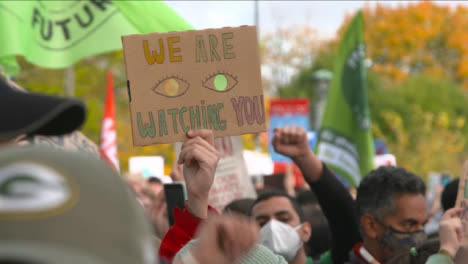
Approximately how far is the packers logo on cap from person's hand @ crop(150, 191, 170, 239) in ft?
16.0

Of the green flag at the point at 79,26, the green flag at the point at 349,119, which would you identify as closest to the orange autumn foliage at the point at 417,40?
the green flag at the point at 349,119

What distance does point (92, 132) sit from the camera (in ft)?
64.1

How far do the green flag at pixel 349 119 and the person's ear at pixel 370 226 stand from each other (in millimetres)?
2874

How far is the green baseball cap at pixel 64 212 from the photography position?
3.40 feet

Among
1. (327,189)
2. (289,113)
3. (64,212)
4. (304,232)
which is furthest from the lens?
(289,113)

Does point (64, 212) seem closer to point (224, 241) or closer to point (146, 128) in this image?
point (224, 241)

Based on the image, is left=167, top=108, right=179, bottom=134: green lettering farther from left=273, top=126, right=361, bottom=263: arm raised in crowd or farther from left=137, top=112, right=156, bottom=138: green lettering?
left=273, top=126, right=361, bottom=263: arm raised in crowd

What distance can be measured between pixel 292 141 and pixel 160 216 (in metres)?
2.06

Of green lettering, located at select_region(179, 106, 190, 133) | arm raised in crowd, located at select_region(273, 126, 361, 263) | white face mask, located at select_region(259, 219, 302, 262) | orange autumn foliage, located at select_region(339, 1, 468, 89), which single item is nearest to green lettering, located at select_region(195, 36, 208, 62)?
green lettering, located at select_region(179, 106, 190, 133)

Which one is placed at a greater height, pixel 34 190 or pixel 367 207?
pixel 34 190

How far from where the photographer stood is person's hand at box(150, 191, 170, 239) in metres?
6.02

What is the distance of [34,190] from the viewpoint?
3.54ft

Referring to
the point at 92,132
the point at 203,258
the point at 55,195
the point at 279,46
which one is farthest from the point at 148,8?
the point at 279,46

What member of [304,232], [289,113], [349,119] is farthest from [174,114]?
[289,113]
